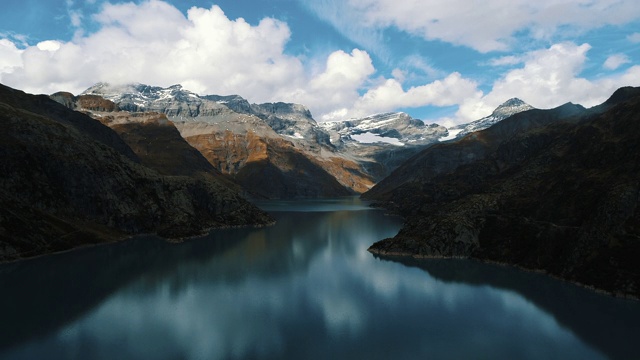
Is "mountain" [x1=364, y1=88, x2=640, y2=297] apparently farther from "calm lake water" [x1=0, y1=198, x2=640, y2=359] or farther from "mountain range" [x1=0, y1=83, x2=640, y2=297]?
"calm lake water" [x1=0, y1=198, x2=640, y2=359]

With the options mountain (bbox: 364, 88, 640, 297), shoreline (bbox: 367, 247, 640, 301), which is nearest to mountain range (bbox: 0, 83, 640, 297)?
mountain (bbox: 364, 88, 640, 297)

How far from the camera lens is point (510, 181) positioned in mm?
141125

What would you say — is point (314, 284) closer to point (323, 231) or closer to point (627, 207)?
point (627, 207)

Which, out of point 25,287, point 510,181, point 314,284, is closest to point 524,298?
point 314,284

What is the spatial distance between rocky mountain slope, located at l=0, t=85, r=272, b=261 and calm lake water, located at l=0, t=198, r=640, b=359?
10804mm

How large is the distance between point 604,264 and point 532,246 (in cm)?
2040

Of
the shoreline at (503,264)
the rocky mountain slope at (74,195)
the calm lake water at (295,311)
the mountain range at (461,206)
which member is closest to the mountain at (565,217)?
the mountain range at (461,206)

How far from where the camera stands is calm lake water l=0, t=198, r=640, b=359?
53219mm

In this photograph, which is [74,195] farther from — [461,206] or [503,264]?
[503,264]

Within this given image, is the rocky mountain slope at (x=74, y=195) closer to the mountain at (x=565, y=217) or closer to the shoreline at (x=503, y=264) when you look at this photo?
the shoreline at (x=503, y=264)

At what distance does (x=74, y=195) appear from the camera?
13612 cm

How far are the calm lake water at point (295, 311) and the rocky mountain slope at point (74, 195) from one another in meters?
10.8

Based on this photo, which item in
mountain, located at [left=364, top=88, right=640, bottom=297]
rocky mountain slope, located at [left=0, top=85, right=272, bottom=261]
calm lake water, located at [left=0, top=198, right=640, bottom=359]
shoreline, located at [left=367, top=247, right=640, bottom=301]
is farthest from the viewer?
rocky mountain slope, located at [left=0, top=85, right=272, bottom=261]

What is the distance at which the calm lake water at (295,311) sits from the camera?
5322cm
